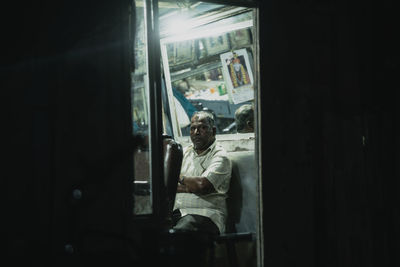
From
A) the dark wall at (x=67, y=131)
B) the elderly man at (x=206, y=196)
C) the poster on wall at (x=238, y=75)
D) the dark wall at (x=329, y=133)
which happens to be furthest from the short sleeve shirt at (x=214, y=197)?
the dark wall at (x=67, y=131)

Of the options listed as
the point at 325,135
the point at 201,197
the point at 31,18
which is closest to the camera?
the point at 31,18

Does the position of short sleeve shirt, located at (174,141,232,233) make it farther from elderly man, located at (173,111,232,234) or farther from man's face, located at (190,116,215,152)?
man's face, located at (190,116,215,152)

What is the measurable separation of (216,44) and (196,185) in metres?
2.43

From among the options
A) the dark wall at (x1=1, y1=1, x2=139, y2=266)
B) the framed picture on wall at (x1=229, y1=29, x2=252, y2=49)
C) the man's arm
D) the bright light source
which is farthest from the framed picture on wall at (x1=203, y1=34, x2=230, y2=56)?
the dark wall at (x1=1, y1=1, x2=139, y2=266)

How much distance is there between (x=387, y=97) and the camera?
3.29m

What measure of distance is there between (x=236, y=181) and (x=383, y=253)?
159 cm

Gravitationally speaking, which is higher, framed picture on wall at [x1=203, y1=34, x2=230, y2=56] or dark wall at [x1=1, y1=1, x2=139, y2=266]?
framed picture on wall at [x1=203, y1=34, x2=230, y2=56]

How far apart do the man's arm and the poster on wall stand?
5.66 ft

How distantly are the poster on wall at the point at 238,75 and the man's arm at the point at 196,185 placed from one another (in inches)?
67.9

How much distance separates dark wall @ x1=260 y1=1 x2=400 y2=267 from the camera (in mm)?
2877

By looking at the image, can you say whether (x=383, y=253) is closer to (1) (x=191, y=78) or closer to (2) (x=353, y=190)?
(2) (x=353, y=190)

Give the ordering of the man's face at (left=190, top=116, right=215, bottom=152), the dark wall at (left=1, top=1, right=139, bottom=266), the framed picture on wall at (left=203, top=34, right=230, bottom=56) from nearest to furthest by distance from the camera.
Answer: the dark wall at (left=1, top=1, right=139, bottom=266) → the man's face at (left=190, top=116, right=215, bottom=152) → the framed picture on wall at (left=203, top=34, right=230, bottom=56)

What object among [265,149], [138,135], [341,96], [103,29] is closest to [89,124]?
[138,135]

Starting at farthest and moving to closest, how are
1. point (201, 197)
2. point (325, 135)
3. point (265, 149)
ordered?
point (201, 197), point (325, 135), point (265, 149)
